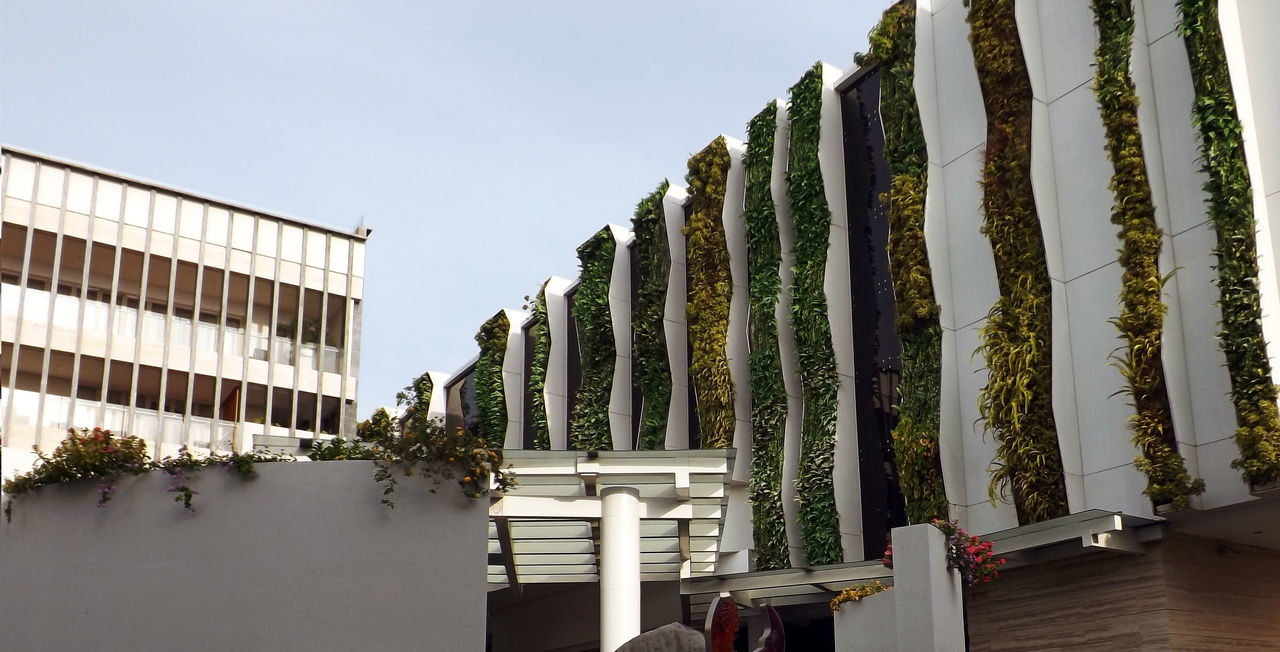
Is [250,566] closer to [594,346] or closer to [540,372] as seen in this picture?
[594,346]

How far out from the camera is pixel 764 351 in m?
22.1

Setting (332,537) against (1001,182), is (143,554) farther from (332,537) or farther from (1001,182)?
(1001,182)

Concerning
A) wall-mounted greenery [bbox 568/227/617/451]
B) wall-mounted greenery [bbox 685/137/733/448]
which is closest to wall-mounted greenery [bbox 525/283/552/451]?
wall-mounted greenery [bbox 568/227/617/451]

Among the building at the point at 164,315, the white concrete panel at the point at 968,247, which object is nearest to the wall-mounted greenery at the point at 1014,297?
the white concrete panel at the point at 968,247

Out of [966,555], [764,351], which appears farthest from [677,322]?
[966,555]

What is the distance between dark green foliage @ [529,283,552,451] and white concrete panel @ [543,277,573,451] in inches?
4.3

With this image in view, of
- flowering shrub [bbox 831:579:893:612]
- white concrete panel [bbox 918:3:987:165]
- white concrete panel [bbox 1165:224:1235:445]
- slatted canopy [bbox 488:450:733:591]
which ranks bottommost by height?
flowering shrub [bbox 831:579:893:612]

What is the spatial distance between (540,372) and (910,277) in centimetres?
1319

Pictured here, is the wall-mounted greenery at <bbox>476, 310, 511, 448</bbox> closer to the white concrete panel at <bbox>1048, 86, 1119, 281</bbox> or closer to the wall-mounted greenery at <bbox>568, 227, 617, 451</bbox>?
the wall-mounted greenery at <bbox>568, 227, 617, 451</bbox>

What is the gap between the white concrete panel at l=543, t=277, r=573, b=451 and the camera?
96.4 ft

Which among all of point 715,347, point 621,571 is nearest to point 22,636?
point 621,571

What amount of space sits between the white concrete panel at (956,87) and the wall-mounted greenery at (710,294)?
5636mm

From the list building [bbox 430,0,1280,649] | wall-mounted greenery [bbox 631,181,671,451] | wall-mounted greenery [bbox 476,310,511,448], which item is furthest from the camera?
wall-mounted greenery [bbox 476,310,511,448]

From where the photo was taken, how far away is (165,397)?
32656 mm
